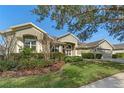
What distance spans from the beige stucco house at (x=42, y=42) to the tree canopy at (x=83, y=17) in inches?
40.3

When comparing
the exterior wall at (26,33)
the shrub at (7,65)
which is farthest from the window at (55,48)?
the shrub at (7,65)

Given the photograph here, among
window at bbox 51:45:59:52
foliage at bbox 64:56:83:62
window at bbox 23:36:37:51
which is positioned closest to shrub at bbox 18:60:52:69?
foliage at bbox 64:56:83:62

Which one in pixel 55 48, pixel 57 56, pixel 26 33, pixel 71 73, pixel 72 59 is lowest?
pixel 71 73

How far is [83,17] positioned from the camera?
39.9 ft

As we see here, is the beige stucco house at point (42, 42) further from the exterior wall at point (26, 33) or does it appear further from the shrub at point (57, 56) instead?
the shrub at point (57, 56)

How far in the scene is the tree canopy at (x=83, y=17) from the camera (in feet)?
37.4

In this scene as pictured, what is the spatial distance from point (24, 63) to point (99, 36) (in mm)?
5220

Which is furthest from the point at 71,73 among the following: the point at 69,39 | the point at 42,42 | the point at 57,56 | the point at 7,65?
the point at 42,42

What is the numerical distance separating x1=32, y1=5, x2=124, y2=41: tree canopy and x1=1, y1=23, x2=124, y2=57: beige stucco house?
102 centimetres

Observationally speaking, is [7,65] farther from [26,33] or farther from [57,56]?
[26,33]

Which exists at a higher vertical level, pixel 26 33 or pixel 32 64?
pixel 26 33

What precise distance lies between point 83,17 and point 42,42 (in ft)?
17.9

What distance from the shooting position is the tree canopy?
37.4ft
